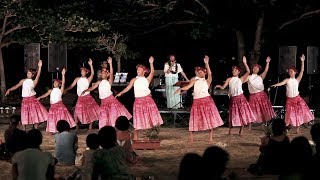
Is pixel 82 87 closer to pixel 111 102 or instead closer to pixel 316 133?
pixel 111 102

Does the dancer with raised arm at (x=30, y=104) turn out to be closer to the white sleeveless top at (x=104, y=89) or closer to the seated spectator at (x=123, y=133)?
the white sleeveless top at (x=104, y=89)

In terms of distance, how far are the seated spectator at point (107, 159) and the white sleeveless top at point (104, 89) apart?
796cm

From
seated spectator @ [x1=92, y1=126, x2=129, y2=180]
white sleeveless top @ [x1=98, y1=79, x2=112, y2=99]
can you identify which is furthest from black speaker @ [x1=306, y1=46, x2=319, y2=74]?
seated spectator @ [x1=92, y1=126, x2=129, y2=180]

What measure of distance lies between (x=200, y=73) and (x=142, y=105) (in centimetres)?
137

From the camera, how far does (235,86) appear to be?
51.3ft

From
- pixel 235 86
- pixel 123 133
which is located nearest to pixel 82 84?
pixel 235 86

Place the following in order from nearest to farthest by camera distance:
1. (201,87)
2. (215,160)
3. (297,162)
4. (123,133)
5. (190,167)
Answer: (190,167)
(215,160)
(297,162)
(123,133)
(201,87)

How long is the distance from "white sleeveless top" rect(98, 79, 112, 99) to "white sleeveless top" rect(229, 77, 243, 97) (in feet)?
8.95

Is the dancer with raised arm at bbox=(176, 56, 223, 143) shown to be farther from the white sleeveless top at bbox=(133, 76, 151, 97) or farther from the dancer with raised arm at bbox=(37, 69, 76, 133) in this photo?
the dancer with raised arm at bbox=(37, 69, 76, 133)

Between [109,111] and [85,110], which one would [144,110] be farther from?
[85,110]

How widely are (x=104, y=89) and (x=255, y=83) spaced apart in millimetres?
3606

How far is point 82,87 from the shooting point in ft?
53.6

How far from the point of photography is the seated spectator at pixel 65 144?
1062 cm

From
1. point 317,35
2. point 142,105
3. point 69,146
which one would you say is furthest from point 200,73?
point 317,35
